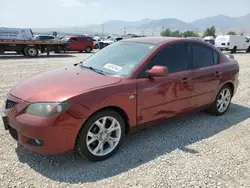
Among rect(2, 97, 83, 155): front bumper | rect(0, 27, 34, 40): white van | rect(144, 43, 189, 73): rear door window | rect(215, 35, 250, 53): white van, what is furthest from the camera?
rect(215, 35, 250, 53): white van

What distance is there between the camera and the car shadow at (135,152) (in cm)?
302

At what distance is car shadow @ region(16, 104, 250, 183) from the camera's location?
119 inches

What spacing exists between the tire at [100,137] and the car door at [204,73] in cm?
164

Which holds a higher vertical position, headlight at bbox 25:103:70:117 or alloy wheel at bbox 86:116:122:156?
headlight at bbox 25:103:70:117

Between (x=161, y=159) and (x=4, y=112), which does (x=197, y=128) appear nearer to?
(x=161, y=159)

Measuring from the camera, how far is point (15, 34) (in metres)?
16.8

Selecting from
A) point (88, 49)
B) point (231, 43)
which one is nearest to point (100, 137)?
point (88, 49)

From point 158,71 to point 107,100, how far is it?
849 mm

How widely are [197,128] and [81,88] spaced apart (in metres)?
2.42

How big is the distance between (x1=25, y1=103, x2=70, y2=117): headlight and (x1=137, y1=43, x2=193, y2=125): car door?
1.11 m

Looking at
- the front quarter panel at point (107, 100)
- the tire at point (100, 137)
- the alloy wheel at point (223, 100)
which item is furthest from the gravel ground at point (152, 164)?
the alloy wheel at point (223, 100)

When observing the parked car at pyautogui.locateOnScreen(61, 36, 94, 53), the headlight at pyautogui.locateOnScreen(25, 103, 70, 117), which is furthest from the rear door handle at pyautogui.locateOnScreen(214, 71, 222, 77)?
the parked car at pyautogui.locateOnScreen(61, 36, 94, 53)

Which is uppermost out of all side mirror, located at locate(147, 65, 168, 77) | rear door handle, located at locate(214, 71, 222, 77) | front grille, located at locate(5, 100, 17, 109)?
side mirror, located at locate(147, 65, 168, 77)

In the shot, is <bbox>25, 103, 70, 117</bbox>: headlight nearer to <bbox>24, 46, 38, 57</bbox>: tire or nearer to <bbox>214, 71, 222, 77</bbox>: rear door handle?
<bbox>214, 71, 222, 77</bbox>: rear door handle
